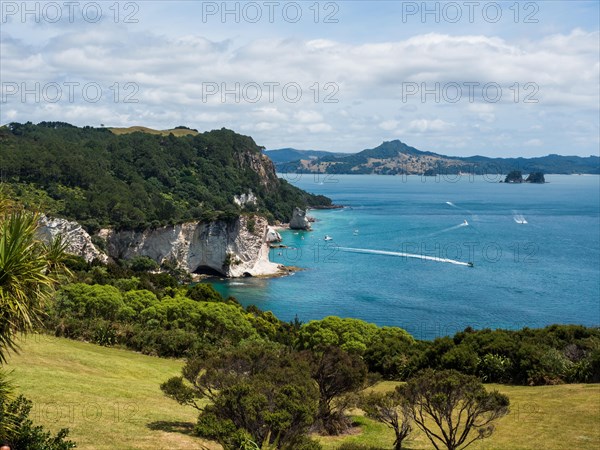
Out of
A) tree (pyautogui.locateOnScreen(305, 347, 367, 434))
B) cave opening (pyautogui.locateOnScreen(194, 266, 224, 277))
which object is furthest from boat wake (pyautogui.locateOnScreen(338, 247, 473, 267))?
tree (pyautogui.locateOnScreen(305, 347, 367, 434))

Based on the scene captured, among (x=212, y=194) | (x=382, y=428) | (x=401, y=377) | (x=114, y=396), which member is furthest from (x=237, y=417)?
(x=212, y=194)

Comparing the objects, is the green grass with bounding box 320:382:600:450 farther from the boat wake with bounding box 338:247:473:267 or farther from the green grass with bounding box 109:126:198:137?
the green grass with bounding box 109:126:198:137

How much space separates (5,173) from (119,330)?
6293cm

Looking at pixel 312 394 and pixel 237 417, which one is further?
pixel 312 394

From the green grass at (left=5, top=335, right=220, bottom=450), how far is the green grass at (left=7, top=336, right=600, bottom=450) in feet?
0.09

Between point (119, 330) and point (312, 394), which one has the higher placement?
point (312, 394)

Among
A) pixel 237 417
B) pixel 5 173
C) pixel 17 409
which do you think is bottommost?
pixel 237 417

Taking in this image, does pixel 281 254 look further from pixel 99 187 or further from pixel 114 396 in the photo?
pixel 114 396

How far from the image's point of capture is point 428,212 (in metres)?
155

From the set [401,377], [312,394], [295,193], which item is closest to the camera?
[312,394]

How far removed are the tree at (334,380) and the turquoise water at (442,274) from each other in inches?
1382

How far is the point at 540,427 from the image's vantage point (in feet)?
67.3

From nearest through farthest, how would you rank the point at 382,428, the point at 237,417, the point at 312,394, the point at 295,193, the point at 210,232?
the point at 237,417, the point at 312,394, the point at 382,428, the point at 210,232, the point at 295,193

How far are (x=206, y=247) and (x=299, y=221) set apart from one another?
53030mm
